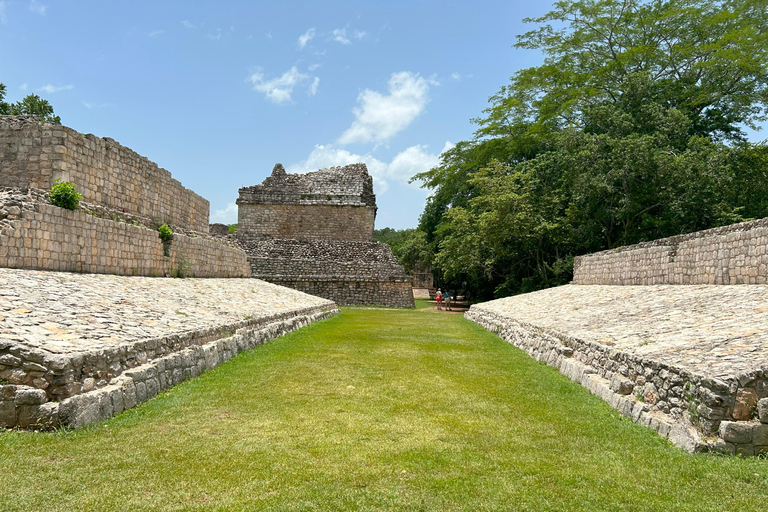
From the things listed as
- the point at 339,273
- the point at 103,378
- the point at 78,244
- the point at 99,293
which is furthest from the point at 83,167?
the point at 339,273

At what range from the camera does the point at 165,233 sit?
506 inches

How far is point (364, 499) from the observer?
10.5ft

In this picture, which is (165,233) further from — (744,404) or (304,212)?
(304,212)

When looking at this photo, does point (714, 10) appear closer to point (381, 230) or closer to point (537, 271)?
point (537, 271)

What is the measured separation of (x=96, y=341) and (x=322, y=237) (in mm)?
21957

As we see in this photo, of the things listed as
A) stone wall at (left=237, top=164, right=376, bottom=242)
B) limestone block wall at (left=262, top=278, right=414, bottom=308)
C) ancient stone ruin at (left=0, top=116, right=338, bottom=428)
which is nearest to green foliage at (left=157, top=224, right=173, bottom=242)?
ancient stone ruin at (left=0, top=116, right=338, bottom=428)

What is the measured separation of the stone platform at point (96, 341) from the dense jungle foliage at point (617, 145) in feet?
52.5

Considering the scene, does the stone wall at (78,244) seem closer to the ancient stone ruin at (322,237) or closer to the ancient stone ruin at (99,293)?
the ancient stone ruin at (99,293)

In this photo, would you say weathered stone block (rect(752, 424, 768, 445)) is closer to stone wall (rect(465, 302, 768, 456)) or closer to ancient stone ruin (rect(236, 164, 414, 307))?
stone wall (rect(465, 302, 768, 456))

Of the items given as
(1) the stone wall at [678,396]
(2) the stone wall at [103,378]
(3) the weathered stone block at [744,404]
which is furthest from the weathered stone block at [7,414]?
(3) the weathered stone block at [744,404]

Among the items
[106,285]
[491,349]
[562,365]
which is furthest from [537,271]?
[106,285]

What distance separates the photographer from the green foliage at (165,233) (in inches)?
504

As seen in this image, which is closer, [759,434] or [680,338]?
[759,434]

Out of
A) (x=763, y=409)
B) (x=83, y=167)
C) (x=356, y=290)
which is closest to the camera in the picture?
(x=763, y=409)
